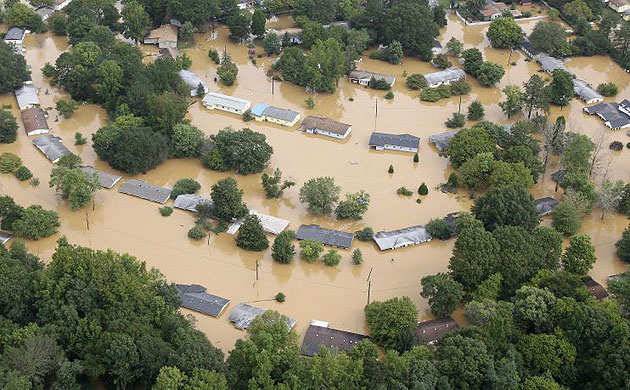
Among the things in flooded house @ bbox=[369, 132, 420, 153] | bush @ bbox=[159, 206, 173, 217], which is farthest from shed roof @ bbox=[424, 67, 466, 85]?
bush @ bbox=[159, 206, 173, 217]

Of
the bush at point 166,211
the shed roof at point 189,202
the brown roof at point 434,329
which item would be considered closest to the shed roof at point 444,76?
the shed roof at point 189,202

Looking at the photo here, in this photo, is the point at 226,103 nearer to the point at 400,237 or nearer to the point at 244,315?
the point at 400,237

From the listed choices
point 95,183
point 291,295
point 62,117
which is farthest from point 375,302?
point 62,117

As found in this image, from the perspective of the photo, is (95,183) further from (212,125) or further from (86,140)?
(212,125)

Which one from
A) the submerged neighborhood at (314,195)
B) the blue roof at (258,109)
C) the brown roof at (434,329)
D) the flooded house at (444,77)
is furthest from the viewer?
the flooded house at (444,77)

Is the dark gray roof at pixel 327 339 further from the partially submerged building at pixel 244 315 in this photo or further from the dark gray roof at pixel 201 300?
the dark gray roof at pixel 201 300

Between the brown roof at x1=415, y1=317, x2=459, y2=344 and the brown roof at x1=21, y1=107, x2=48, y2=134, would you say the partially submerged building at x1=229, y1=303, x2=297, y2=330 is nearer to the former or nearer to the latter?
the brown roof at x1=415, y1=317, x2=459, y2=344

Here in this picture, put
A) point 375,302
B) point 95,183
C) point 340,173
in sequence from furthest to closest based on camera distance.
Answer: point 340,173 < point 95,183 < point 375,302
